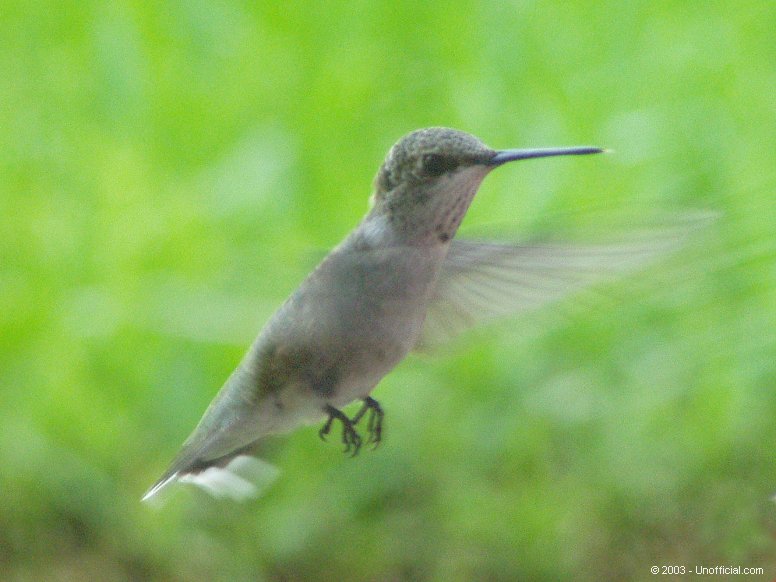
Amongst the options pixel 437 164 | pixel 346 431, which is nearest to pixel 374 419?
pixel 346 431

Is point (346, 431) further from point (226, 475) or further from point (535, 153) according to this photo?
point (535, 153)

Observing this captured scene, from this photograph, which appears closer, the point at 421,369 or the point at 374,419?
the point at 374,419

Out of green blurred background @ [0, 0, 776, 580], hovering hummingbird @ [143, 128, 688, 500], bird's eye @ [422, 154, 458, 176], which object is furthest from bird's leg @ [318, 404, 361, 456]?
green blurred background @ [0, 0, 776, 580]

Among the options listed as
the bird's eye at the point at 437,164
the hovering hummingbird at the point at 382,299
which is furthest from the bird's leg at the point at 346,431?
the bird's eye at the point at 437,164

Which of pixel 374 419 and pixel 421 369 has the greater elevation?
pixel 421 369

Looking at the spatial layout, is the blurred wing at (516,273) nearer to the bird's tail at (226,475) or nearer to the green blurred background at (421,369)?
the bird's tail at (226,475)

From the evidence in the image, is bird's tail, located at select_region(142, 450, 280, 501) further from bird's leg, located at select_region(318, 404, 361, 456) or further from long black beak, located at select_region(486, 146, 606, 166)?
long black beak, located at select_region(486, 146, 606, 166)

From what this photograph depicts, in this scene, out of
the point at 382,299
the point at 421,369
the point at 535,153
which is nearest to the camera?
the point at 535,153
